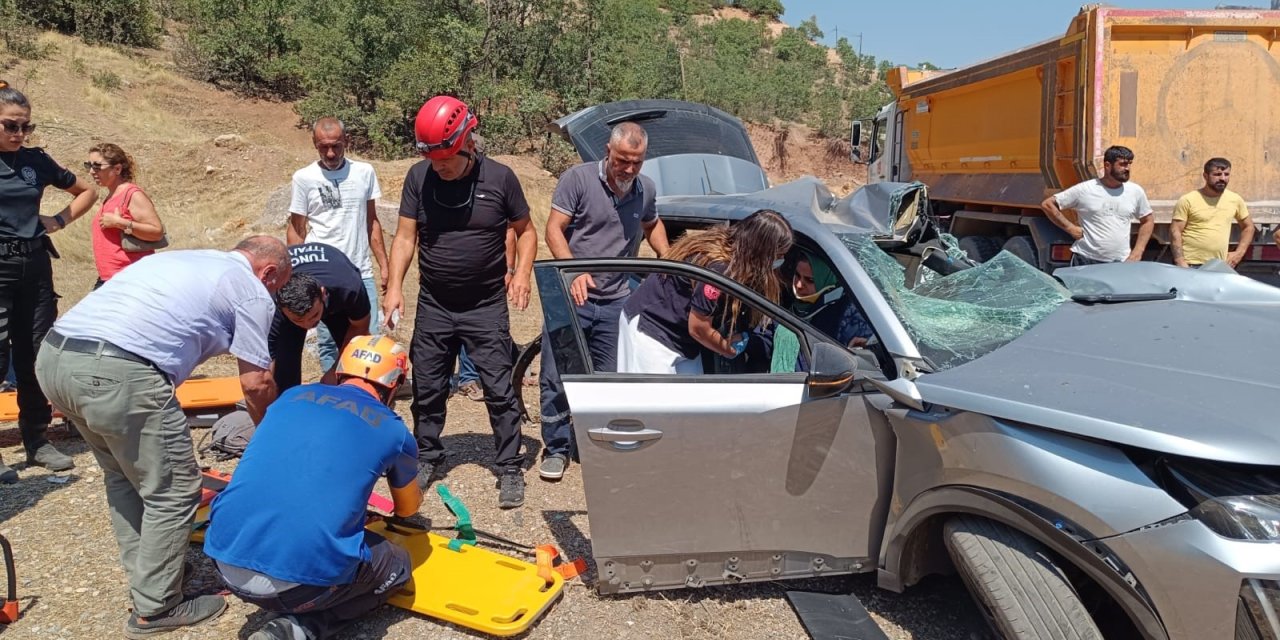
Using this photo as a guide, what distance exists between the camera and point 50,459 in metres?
4.32

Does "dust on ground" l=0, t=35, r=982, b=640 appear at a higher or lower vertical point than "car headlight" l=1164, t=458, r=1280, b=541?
lower

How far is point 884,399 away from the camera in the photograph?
2625 millimetres

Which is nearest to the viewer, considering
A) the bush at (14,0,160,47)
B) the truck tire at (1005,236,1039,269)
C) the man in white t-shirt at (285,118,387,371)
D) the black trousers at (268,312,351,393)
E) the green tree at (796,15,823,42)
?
the black trousers at (268,312,351,393)

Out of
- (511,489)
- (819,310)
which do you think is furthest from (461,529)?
(819,310)

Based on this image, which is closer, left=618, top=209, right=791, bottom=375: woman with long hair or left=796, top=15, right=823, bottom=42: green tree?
left=618, top=209, right=791, bottom=375: woman with long hair

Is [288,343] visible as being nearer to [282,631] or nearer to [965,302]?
[282,631]

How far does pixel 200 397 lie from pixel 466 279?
2.46 metres

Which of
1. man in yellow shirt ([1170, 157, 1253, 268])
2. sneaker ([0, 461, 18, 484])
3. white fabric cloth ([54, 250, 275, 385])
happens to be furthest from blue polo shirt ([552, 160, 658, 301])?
man in yellow shirt ([1170, 157, 1253, 268])

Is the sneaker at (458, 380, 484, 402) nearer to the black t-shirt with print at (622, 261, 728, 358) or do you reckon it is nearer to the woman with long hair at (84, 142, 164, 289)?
the woman with long hair at (84, 142, 164, 289)

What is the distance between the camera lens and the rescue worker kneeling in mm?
2545

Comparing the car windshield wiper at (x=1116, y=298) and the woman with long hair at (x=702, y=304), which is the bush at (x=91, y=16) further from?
the car windshield wiper at (x=1116, y=298)

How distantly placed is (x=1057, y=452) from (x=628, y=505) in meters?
1.29

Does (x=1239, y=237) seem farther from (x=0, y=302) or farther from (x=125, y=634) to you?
(x=0, y=302)

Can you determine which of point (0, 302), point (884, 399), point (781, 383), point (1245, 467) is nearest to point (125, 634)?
point (0, 302)
